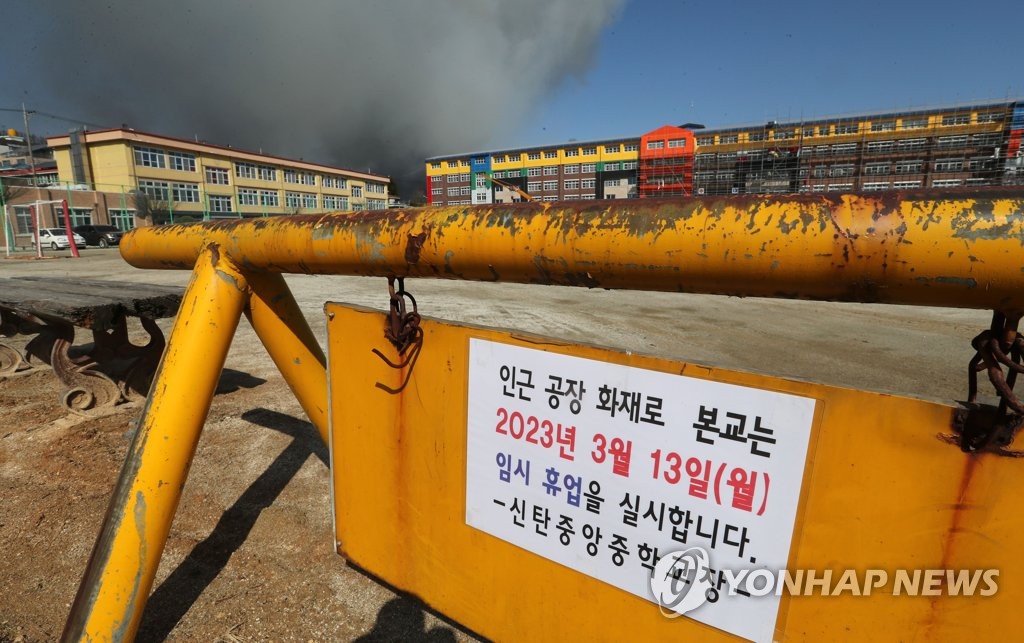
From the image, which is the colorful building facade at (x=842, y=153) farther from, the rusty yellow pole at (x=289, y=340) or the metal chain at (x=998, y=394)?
the metal chain at (x=998, y=394)

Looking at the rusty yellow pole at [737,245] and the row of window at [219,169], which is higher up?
the row of window at [219,169]

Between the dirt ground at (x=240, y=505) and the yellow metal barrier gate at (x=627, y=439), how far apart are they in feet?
0.62

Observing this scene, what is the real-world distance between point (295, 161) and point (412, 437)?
60252 millimetres

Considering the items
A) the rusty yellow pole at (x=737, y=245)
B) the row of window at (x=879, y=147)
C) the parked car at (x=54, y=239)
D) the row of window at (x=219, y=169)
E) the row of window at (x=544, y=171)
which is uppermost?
the row of window at (x=879, y=147)

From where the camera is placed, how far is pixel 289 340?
6.17 ft

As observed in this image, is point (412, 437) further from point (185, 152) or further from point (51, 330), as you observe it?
point (185, 152)

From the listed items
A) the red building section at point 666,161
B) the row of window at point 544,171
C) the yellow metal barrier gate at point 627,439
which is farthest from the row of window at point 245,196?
the yellow metal barrier gate at point 627,439

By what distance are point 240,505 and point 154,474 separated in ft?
4.14

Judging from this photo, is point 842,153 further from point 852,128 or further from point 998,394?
point 998,394

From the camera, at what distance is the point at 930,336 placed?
703 centimetres

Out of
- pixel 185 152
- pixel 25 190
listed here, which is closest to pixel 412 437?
pixel 25 190

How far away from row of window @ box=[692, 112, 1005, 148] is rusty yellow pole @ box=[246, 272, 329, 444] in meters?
48.9

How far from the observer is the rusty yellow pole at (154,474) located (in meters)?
1.43

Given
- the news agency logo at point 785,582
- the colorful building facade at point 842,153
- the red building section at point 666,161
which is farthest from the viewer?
the red building section at point 666,161
